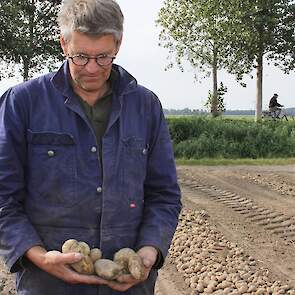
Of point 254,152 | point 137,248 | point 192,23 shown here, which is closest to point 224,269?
point 137,248

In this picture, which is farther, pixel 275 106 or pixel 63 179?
pixel 275 106

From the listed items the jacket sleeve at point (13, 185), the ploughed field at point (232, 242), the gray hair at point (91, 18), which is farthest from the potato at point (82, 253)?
the ploughed field at point (232, 242)

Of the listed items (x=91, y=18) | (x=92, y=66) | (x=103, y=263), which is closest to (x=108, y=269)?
(x=103, y=263)

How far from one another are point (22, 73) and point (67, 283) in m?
23.2

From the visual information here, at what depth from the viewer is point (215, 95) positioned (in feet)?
93.0

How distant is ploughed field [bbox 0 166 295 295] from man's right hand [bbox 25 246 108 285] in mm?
2812

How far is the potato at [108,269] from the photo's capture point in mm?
1924

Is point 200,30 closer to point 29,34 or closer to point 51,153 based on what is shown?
point 29,34

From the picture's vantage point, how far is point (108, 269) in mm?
1925

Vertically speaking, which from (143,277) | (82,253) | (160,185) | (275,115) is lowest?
(275,115)

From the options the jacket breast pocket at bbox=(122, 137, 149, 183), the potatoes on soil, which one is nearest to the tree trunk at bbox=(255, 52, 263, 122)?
the jacket breast pocket at bbox=(122, 137, 149, 183)

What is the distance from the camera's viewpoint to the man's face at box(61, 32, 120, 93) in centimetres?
194

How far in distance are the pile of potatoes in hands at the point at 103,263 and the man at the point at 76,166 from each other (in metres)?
0.02

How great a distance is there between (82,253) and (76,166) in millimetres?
284
